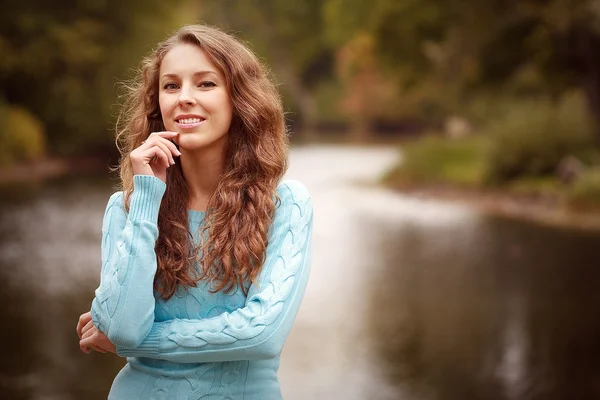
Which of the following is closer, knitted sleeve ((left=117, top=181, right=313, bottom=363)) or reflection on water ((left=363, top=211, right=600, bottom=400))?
knitted sleeve ((left=117, top=181, right=313, bottom=363))

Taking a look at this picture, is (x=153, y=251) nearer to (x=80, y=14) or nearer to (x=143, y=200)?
(x=143, y=200)

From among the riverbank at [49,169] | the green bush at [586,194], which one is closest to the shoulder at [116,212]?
the green bush at [586,194]

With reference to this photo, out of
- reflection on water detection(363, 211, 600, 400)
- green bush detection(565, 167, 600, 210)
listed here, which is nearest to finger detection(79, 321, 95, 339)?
reflection on water detection(363, 211, 600, 400)

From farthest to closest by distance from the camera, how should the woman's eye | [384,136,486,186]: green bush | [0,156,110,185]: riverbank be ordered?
[0,156,110,185]: riverbank
[384,136,486,186]: green bush
the woman's eye

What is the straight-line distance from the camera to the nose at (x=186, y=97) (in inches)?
74.2

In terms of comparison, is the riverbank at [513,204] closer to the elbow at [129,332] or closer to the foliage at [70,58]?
the foliage at [70,58]

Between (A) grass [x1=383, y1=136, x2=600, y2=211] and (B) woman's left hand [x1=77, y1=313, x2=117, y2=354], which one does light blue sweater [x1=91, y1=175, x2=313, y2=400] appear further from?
(A) grass [x1=383, y1=136, x2=600, y2=211]

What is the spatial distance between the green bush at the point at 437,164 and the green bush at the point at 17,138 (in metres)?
9.53

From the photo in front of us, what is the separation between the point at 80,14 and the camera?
25.9 metres

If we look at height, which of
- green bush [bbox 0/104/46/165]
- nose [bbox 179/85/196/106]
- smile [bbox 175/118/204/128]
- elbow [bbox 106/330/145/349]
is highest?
nose [bbox 179/85/196/106]

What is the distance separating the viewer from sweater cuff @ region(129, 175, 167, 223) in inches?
73.7

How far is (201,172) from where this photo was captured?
2004mm

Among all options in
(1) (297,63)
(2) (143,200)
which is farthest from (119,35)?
(2) (143,200)

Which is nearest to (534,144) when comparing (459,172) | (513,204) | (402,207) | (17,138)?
(513,204)
